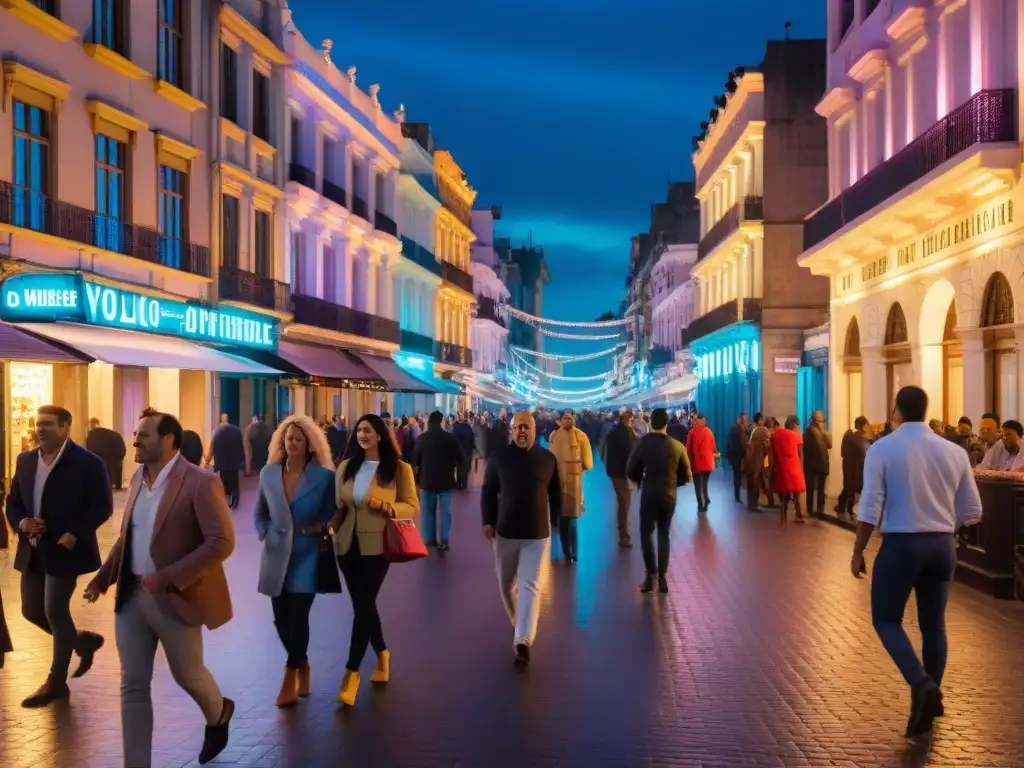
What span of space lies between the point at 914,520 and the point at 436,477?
10061 mm

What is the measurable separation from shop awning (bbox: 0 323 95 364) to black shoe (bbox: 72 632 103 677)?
9343 mm

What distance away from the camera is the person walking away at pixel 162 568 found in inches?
236

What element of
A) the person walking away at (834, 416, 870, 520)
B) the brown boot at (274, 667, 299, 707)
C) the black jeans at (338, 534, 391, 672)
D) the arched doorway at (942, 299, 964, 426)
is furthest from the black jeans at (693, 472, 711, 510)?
the brown boot at (274, 667, 299, 707)

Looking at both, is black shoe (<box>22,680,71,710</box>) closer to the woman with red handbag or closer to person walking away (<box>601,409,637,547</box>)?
the woman with red handbag

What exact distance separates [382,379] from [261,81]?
9.59 m

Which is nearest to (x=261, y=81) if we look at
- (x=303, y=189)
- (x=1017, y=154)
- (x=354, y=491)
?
(x=303, y=189)

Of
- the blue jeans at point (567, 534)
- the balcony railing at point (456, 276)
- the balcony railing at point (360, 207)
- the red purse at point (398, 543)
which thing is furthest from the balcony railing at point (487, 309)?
the red purse at point (398, 543)

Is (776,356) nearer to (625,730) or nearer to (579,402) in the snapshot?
(625,730)

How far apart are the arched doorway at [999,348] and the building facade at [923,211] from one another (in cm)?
3

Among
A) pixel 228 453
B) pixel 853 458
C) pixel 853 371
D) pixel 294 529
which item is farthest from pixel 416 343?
pixel 294 529

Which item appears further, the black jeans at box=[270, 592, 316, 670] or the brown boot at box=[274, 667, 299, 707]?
the black jeans at box=[270, 592, 316, 670]

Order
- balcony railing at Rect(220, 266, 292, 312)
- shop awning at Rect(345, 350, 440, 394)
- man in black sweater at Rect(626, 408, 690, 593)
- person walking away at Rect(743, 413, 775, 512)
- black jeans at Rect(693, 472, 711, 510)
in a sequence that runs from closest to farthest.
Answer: man in black sweater at Rect(626, 408, 690, 593) → person walking away at Rect(743, 413, 775, 512) → black jeans at Rect(693, 472, 711, 510) → balcony railing at Rect(220, 266, 292, 312) → shop awning at Rect(345, 350, 440, 394)

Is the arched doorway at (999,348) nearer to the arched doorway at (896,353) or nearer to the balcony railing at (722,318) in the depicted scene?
the arched doorway at (896,353)

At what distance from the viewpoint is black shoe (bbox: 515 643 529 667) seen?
29.6ft
